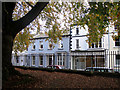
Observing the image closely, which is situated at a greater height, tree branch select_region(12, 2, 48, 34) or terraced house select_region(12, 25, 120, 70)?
tree branch select_region(12, 2, 48, 34)

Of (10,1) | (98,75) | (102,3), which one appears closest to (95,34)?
(98,75)

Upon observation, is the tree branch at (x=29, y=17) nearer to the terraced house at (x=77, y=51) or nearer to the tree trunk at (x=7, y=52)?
the tree trunk at (x=7, y=52)

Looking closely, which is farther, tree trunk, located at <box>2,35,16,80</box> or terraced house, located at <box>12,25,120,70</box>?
terraced house, located at <box>12,25,120,70</box>

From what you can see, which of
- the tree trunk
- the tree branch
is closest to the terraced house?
the tree trunk

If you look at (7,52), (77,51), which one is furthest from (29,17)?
(77,51)

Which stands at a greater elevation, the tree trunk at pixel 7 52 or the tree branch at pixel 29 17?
the tree branch at pixel 29 17

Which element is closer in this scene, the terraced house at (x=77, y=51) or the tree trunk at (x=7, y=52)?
the tree trunk at (x=7, y=52)

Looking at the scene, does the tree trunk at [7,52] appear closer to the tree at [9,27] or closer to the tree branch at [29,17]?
→ the tree at [9,27]

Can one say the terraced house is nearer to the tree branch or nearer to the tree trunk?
the tree trunk

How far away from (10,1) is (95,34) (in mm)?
6201

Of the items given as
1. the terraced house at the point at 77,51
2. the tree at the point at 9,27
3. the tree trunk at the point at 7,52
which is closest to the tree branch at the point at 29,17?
the tree at the point at 9,27

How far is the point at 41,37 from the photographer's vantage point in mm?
32969

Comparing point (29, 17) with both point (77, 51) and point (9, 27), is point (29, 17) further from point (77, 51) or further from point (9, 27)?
point (77, 51)

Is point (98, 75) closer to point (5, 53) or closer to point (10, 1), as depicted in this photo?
point (5, 53)
